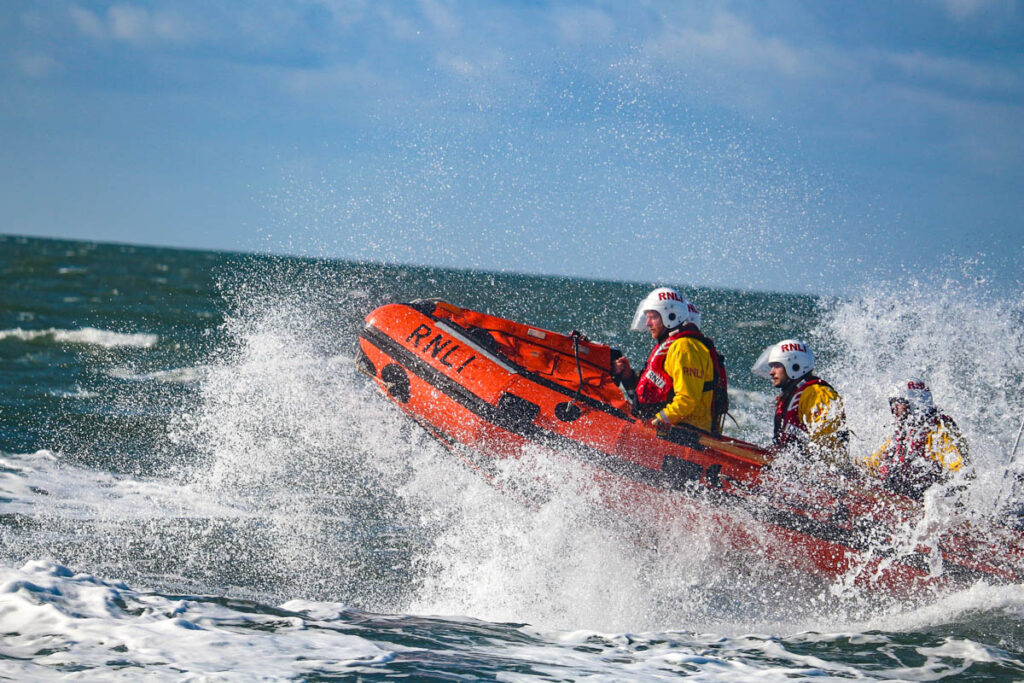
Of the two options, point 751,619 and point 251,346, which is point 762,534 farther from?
point 251,346

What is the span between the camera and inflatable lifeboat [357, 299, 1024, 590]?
5.05 metres

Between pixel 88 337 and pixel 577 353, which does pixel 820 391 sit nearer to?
pixel 577 353

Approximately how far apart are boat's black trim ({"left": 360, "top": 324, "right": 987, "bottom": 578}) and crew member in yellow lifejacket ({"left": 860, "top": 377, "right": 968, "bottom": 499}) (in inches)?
18.4

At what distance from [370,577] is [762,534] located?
89.9 inches

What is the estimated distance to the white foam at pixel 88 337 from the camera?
1518 cm

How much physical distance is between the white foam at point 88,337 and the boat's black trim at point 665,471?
1042 centimetres

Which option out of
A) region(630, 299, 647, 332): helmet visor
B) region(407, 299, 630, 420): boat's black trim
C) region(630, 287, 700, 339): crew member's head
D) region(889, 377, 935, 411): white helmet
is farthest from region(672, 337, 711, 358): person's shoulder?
region(889, 377, 935, 411): white helmet

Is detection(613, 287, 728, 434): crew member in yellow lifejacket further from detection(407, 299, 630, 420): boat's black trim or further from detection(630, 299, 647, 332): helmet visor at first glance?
detection(407, 299, 630, 420): boat's black trim

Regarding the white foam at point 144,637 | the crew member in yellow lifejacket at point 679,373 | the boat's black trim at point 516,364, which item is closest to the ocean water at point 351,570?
the white foam at point 144,637

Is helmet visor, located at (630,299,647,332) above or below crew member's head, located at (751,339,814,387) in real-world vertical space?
above

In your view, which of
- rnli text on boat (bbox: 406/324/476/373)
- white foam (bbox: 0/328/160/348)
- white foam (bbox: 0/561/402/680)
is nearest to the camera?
white foam (bbox: 0/561/402/680)

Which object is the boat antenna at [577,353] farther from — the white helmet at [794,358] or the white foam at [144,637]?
the white foam at [144,637]

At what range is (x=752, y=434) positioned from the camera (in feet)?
37.4

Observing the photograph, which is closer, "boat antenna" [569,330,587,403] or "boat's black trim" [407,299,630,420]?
"boat's black trim" [407,299,630,420]
